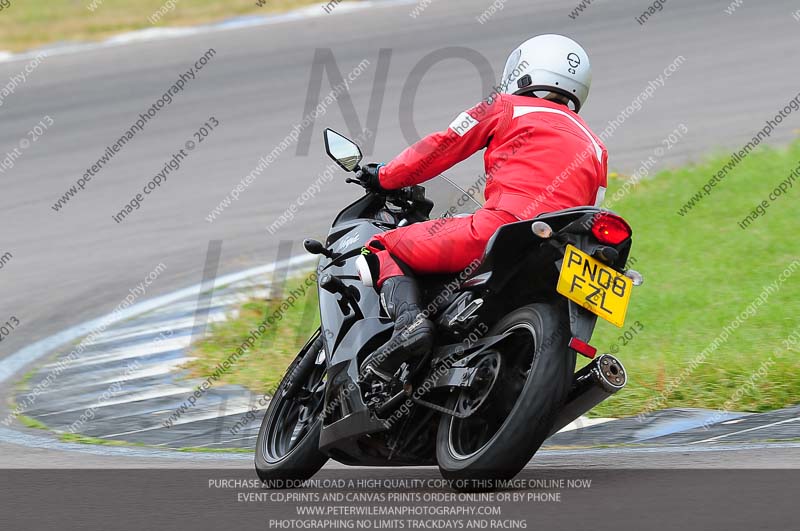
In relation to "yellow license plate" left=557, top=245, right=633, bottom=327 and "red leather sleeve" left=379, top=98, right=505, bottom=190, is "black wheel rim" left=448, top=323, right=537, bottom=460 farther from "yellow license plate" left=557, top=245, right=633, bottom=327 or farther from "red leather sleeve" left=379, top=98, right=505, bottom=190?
"red leather sleeve" left=379, top=98, right=505, bottom=190

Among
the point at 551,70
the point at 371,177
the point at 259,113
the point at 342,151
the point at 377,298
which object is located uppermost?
the point at 551,70

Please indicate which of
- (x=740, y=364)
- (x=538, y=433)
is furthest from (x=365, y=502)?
(x=740, y=364)

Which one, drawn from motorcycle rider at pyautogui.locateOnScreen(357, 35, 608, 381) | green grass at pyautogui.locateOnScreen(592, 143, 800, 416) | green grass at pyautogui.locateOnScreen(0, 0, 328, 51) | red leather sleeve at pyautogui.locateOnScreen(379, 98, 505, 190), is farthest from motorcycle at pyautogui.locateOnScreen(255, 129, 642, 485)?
green grass at pyautogui.locateOnScreen(0, 0, 328, 51)

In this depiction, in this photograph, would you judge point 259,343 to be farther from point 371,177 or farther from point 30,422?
point 371,177

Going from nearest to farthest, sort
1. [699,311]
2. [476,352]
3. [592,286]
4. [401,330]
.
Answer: [592,286]
[476,352]
[401,330]
[699,311]

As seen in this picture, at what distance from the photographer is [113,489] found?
210 inches

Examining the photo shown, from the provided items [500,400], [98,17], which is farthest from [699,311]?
[98,17]

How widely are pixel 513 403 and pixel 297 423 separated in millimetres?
1464

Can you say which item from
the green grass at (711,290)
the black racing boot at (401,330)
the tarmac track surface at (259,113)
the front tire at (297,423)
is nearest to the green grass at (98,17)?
the tarmac track surface at (259,113)

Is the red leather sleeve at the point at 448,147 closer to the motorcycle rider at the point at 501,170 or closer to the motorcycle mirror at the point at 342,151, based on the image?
the motorcycle rider at the point at 501,170

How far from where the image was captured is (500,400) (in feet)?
16.4

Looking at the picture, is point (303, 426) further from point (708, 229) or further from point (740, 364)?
point (708, 229)

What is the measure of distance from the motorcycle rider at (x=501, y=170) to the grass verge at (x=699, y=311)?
1875 mm

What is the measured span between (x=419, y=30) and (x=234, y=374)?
26.4 ft
